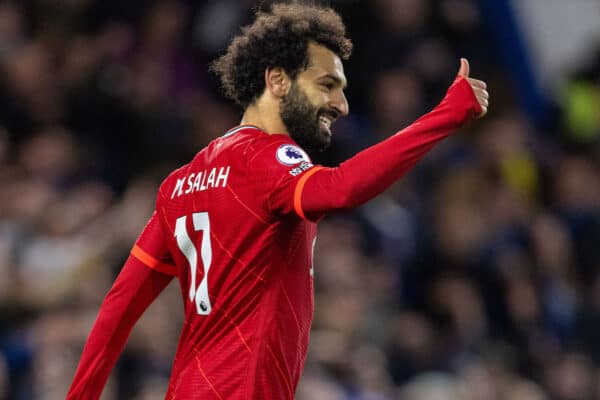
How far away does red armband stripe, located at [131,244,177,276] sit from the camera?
3719 mm

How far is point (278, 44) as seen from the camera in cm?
361

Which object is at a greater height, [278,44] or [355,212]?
[278,44]

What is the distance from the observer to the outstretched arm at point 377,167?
121 inches

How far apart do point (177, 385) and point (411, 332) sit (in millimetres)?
4262

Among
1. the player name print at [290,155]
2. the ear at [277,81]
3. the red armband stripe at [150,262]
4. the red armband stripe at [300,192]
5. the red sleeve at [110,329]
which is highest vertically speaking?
the ear at [277,81]

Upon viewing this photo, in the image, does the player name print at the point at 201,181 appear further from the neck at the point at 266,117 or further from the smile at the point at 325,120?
the smile at the point at 325,120

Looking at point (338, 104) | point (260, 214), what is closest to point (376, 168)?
point (260, 214)

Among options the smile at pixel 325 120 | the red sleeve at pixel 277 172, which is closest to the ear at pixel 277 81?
the smile at pixel 325 120

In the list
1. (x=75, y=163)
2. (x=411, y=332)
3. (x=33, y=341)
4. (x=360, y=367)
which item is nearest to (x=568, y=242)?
(x=411, y=332)

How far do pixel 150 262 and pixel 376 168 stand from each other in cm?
97

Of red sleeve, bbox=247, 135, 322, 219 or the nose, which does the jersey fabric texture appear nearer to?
red sleeve, bbox=247, 135, 322, 219

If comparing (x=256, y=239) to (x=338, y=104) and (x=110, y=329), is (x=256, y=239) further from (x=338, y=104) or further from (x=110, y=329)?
(x=110, y=329)

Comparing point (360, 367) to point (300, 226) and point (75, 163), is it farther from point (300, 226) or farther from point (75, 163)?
point (300, 226)

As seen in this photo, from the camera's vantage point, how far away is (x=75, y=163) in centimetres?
735
